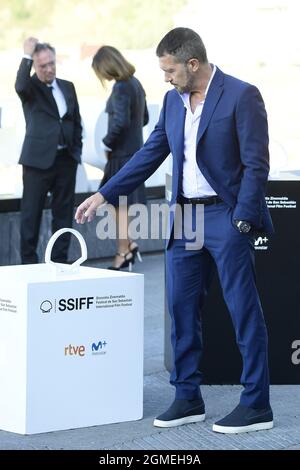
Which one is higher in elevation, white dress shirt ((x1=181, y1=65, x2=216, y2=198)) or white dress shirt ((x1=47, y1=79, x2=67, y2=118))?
white dress shirt ((x1=47, y1=79, x2=67, y2=118))

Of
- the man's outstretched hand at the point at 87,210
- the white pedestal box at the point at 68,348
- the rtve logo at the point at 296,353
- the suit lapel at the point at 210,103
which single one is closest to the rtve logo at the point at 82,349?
the white pedestal box at the point at 68,348

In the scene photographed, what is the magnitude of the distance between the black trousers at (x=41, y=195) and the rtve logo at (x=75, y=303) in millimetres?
4064

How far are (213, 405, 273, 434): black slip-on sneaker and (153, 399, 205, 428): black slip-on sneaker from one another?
208 millimetres

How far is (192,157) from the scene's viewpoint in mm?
5801

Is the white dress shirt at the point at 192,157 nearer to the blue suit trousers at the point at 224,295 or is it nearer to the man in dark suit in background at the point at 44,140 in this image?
the blue suit trousers at the point at 224,295

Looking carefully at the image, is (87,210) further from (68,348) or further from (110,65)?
(110,65)

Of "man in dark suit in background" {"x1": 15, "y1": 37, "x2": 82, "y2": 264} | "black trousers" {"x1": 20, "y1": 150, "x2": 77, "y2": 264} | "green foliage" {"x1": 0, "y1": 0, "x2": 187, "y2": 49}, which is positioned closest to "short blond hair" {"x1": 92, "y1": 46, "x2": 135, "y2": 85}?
"man in dark suit in background" {"x1": 15, "y1": 37, "x2": 82, "y2": 264}

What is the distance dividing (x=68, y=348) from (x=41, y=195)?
4180 millimetres

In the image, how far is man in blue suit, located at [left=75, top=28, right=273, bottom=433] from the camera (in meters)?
5.63

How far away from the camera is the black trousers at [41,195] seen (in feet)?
32.3

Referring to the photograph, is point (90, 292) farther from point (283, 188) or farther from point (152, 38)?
point (152, 38)

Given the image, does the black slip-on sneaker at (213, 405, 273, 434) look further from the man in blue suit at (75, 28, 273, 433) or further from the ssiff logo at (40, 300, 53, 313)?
the ssiff logo at (40, 300, 53, 313)

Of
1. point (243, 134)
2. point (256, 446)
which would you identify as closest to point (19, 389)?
point (256, 446)
